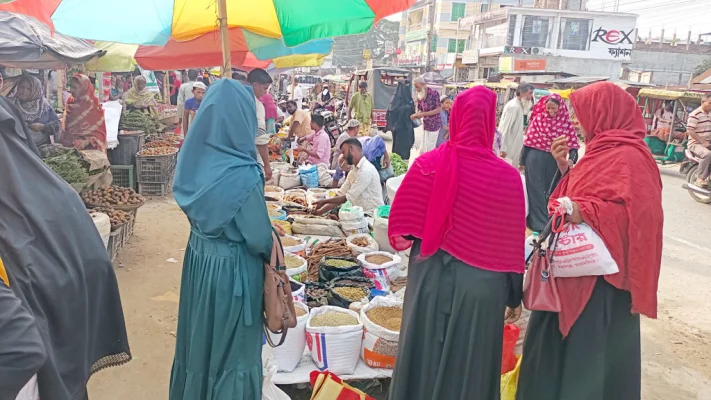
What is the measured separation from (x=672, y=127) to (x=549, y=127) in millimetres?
10710

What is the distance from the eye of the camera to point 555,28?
32.6 meters

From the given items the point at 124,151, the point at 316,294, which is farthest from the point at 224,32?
the point at 124,151

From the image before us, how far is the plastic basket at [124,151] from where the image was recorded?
784 centimetres

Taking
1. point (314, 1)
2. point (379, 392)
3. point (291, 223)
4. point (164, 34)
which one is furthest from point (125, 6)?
point (379, 392)

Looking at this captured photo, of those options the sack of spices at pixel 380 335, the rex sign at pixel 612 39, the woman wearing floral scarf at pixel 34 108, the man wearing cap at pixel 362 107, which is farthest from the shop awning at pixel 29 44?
the rex sign at pixel 612 39

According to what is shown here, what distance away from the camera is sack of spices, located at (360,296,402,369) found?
317cm

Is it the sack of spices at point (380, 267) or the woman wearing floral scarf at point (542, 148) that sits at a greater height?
the woman wearing floral scarf at point (542, 148)

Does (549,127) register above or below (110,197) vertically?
above

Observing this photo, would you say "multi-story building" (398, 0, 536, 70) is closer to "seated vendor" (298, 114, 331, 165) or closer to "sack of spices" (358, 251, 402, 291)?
"seated vendor" (298, 114, 331, 165)

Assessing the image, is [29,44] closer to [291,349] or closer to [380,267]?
[380,267]

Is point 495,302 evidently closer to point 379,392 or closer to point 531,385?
point 531,385

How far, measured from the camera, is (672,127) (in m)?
14.4

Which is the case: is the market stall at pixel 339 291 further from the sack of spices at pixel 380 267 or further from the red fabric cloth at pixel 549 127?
the red fabric cloth at pixel 549 127

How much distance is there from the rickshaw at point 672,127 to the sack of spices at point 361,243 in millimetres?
11792
